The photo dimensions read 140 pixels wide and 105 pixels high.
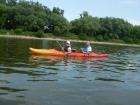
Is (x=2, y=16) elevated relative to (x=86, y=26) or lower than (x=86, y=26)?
elevated

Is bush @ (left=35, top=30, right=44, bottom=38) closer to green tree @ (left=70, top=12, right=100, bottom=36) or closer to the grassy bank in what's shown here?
the grassy bank

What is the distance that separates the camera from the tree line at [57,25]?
7288 cm

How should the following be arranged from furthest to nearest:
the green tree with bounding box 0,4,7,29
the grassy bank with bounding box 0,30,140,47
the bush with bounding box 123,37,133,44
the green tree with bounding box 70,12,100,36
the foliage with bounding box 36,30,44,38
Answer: the bush with bounding box 123,37,133,44 < the green tree with bounding box 70,12,100,36 < the green tree with bounding box 0,4,7,29 < the foliage with bounding box 36,30,44,38 < the grassy bank with bounding box 0,30,140,47

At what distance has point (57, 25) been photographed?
7650 cm

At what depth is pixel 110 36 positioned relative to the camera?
85312 mm

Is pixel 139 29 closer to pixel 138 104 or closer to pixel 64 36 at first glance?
pixel 64 36

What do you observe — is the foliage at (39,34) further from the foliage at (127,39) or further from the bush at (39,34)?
the foliage at (127,39)

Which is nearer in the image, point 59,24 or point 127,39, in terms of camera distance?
point 59,24

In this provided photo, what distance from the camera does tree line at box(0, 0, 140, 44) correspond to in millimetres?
72875

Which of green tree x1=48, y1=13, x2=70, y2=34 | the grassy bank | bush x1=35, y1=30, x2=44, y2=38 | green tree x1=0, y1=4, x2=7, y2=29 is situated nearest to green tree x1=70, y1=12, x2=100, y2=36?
the grassy bank

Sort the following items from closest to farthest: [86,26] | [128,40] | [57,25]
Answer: [57,25] → [86,26] → [128,40]

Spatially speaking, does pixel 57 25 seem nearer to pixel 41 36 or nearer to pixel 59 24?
pixel 59 24

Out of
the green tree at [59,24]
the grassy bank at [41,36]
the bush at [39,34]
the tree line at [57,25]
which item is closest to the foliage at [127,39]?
the tree line at [57,25]

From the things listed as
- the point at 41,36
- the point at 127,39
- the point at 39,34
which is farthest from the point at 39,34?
the point at 127,39
